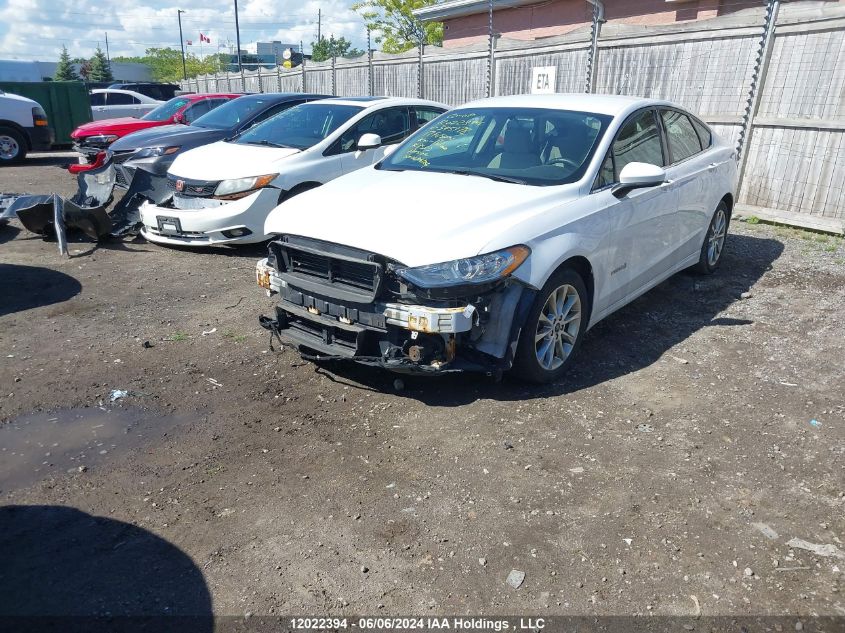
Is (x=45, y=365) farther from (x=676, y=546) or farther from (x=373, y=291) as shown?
(x=676, y=546)

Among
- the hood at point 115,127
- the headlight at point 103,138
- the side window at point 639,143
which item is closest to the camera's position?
the side window at point 639,143

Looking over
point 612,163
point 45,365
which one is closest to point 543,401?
point 612,163

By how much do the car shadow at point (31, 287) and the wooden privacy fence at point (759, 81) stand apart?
28.0ft

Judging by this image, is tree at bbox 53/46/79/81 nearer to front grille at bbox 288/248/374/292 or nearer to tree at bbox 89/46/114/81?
tree at bbox 89/46/114/81

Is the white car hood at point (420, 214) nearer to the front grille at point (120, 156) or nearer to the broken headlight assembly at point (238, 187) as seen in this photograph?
the broken headlight assembly at point (238, 187)

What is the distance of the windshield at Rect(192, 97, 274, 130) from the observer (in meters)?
9.84

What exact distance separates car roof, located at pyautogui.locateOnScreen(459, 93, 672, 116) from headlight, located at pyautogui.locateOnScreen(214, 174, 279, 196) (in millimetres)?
2761

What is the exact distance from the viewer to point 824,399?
4.25m

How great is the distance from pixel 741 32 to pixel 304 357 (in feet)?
27.0

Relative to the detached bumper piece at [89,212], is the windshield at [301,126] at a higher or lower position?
higher

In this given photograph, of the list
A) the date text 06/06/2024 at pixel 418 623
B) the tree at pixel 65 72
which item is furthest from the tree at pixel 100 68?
the date text 06/06/2024 at pixel 418 623

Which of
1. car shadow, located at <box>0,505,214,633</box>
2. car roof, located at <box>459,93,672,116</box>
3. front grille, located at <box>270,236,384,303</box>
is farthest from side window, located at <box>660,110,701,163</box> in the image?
car shadow, located at <box>0,505,214,633</box>

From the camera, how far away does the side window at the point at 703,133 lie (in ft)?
20.1

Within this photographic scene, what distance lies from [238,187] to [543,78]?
22.8ft
